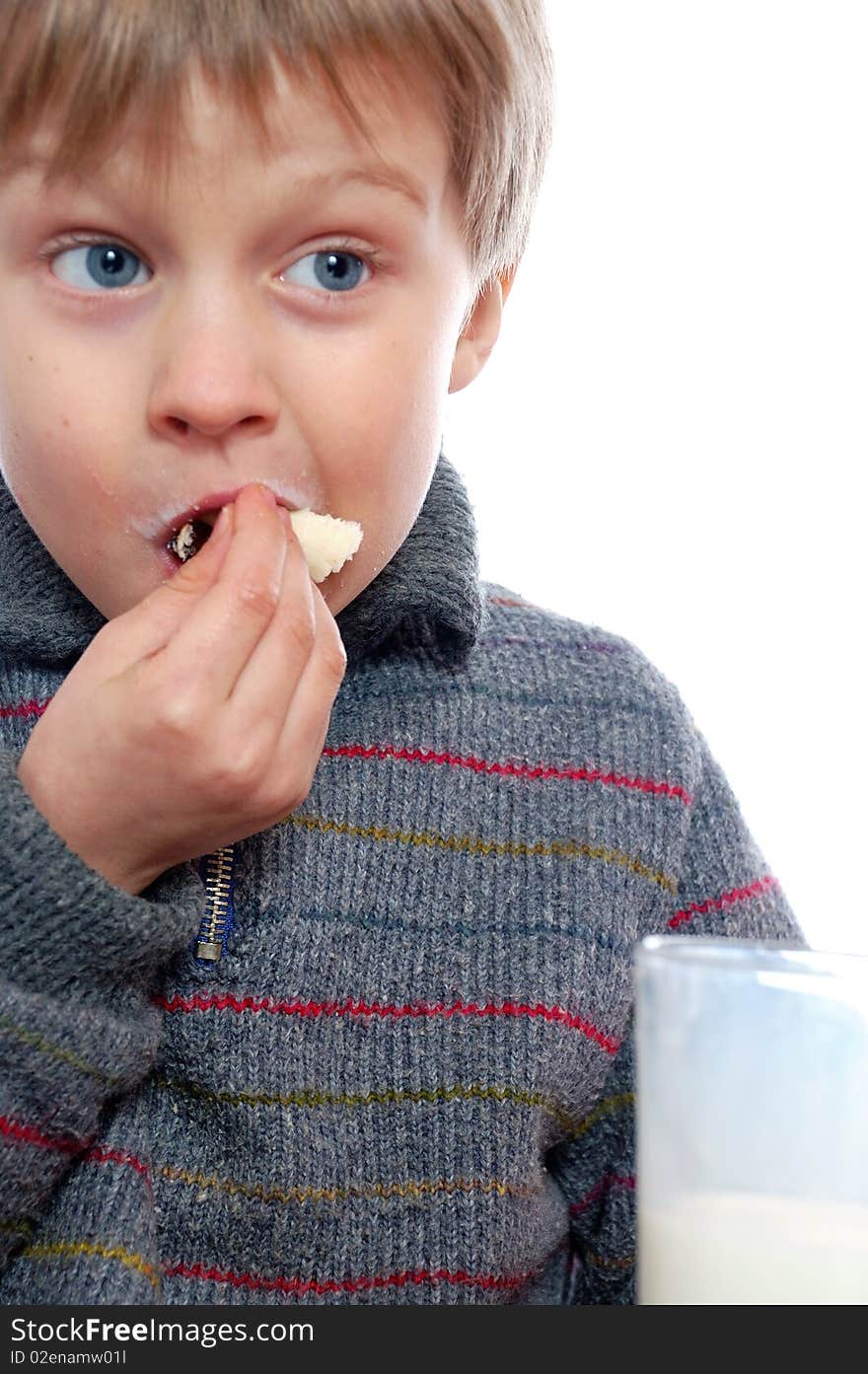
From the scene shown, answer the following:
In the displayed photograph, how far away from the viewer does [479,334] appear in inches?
41.5

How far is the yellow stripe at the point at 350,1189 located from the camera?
90 cm

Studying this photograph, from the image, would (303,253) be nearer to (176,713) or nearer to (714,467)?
(176,713)

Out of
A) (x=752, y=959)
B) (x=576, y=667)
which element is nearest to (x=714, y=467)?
(x=576, y=667)

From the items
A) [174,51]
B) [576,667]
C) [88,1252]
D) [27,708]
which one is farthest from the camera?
[576,667]

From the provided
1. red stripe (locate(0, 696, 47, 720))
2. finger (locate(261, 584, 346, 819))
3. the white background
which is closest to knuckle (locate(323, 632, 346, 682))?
finger (locate(261, 584, 346, 819))

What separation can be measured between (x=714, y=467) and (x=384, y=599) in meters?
0.93

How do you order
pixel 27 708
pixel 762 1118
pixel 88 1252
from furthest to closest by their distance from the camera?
1. pixel 27 708
2. pixel 88 1252
3. pixel 762 1118

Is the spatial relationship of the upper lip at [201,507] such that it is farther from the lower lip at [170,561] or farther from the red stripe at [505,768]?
the red stripe at [505,768]

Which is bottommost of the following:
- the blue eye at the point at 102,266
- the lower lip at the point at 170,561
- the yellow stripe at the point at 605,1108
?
the yellow stripe at the point at 605,1108

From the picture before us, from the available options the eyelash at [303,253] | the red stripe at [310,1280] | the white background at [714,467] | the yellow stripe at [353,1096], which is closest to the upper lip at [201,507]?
the eyelash at [303,253]

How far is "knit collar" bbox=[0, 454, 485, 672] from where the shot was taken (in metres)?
0.95

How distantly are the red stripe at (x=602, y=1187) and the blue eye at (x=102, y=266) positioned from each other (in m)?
0.61

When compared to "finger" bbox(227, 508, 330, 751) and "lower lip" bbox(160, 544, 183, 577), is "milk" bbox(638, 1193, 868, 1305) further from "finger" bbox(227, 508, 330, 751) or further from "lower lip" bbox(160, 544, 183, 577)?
"lower lip" bbox(160, 544, 183, 577)

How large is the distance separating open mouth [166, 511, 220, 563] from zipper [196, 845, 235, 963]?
0.18m
